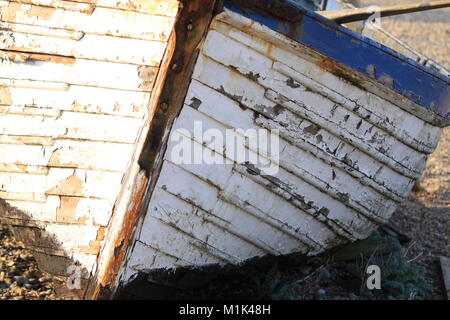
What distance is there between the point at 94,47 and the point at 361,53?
1.28 meters

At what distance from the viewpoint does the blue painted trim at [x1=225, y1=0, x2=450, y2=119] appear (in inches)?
108

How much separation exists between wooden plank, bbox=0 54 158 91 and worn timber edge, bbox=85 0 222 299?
9 cm

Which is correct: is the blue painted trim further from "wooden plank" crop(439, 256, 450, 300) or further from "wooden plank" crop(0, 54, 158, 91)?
"wooden plank" crop(439, 256, 450, 300)

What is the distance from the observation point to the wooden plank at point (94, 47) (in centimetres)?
282

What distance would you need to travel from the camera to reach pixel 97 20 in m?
2.81

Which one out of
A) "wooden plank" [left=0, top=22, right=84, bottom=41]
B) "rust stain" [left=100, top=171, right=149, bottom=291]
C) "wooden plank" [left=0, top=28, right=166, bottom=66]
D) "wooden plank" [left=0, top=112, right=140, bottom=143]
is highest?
"wooden plank" [left=0, top=22, right=84, bottom=41]

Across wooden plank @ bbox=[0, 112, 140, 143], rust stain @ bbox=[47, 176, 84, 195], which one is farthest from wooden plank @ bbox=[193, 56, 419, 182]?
rust stain @ bbox=[47, 176, 84, 195]

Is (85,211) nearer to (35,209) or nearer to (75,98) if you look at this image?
(35,209)

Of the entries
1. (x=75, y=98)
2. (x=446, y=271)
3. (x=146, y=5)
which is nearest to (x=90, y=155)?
(x=75, y=98)

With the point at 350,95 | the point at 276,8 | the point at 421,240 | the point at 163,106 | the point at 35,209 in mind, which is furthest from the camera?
the point at 421,240

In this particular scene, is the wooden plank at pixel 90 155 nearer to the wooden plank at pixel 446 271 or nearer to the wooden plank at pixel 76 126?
the wooden plank at pixel 76 126

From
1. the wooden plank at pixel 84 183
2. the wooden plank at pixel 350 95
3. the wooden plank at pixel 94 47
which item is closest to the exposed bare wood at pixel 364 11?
the wooden plank at pixel 350 95
